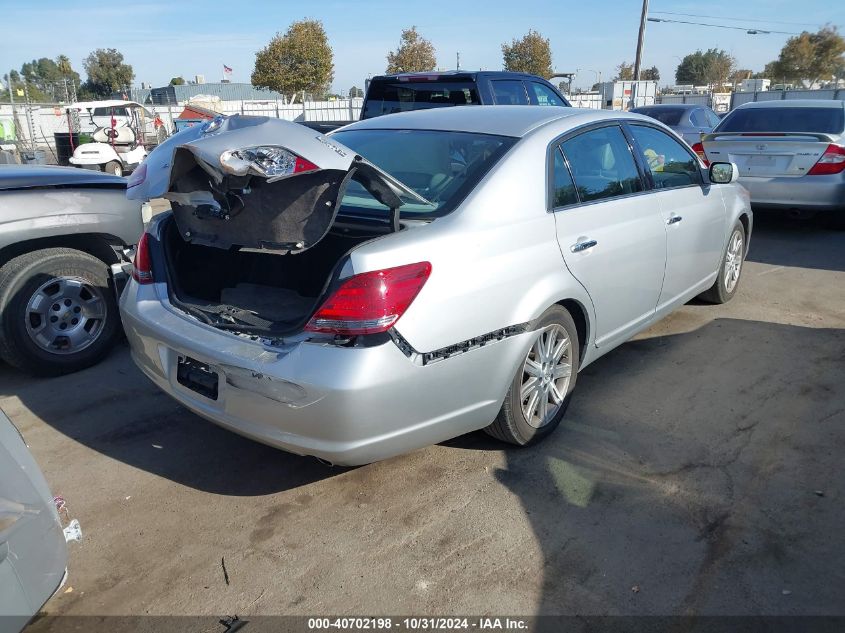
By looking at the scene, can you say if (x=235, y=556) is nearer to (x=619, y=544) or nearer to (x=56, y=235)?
(x=619, y=544)

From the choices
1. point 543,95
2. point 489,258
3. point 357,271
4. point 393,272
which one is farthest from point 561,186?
point 543,95

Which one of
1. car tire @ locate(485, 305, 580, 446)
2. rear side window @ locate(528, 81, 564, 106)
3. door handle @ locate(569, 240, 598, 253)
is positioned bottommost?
car tire @ locate(485, 305, 580, 446)

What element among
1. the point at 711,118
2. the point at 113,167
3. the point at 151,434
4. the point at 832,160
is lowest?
the point at 151,434

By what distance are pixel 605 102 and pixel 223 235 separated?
106ft

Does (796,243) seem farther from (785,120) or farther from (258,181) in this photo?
(258,181)

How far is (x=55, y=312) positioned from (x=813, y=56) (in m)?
57.4

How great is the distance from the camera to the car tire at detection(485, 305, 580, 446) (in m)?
3.23

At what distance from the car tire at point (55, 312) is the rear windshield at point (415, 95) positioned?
4.82m

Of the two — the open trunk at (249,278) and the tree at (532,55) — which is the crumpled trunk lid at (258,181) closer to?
the open trunk at (249,278)

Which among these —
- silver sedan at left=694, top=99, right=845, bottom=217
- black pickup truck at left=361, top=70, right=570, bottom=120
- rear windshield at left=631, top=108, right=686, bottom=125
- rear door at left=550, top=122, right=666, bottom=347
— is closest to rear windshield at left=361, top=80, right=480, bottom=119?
black pickup truck at left=361, top=70, right=570, bottom=120

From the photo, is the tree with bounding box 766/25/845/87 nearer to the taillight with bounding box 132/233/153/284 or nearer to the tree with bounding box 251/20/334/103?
the tree with bounding box 251/20/334/103

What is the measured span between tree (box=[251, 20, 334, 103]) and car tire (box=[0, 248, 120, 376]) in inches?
1521

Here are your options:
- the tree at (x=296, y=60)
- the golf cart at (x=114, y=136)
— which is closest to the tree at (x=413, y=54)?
the tree at (x=296, y=60)

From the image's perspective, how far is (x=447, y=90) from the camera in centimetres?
824
